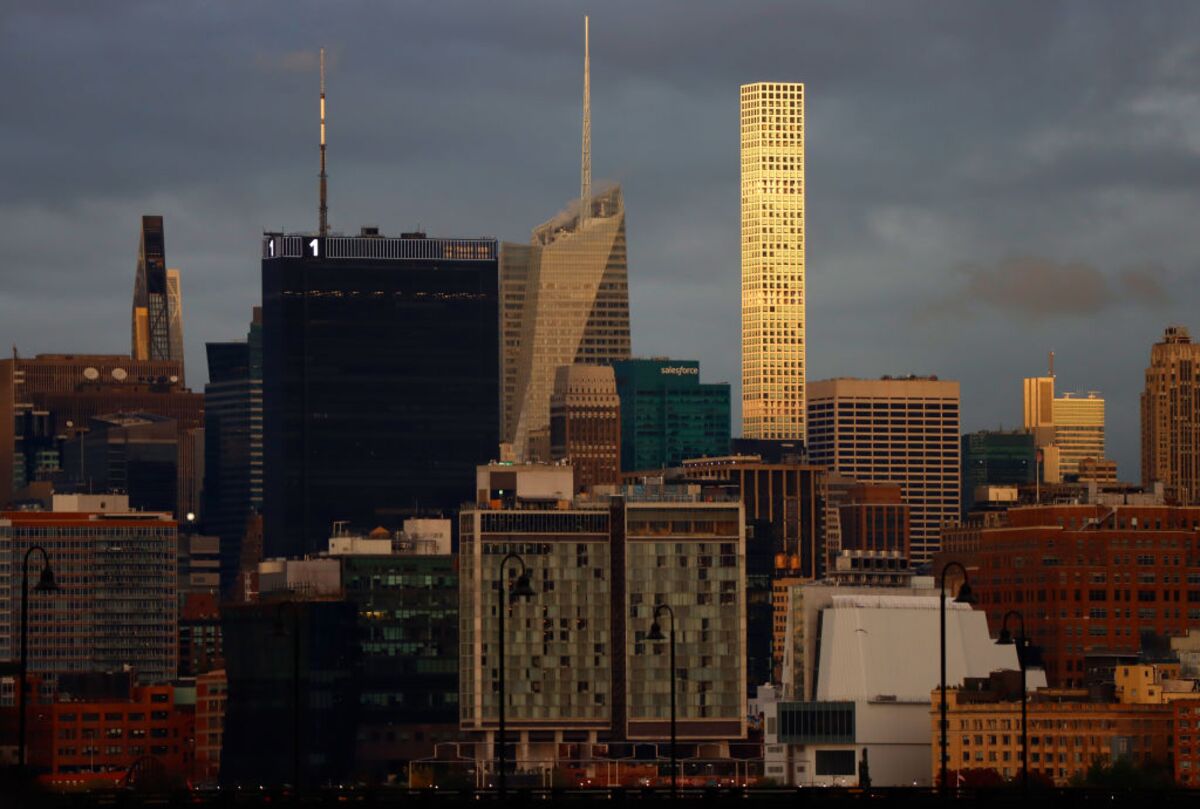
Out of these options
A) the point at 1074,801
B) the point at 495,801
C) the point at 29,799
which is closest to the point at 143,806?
the point at 29,799

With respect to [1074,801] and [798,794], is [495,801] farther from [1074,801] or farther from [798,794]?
[1074,801]

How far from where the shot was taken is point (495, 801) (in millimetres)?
178875

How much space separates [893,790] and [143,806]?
36.7m

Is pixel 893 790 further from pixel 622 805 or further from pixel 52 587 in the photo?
pixel 52 587

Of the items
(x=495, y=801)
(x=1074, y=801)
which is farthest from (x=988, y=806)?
(x=495, y=801)

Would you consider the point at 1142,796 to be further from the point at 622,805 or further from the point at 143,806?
the point at 143,806

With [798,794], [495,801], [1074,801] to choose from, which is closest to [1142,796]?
[1074,801]

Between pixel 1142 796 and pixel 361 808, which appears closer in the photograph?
pixel 361 808

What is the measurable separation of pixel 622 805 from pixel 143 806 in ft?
72.4

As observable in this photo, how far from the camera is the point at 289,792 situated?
186375 mm

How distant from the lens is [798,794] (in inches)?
7018

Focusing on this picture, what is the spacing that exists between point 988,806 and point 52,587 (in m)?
46.2

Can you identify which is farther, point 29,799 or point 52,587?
point 52,587

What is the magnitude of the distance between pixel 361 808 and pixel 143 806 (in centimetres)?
1029
